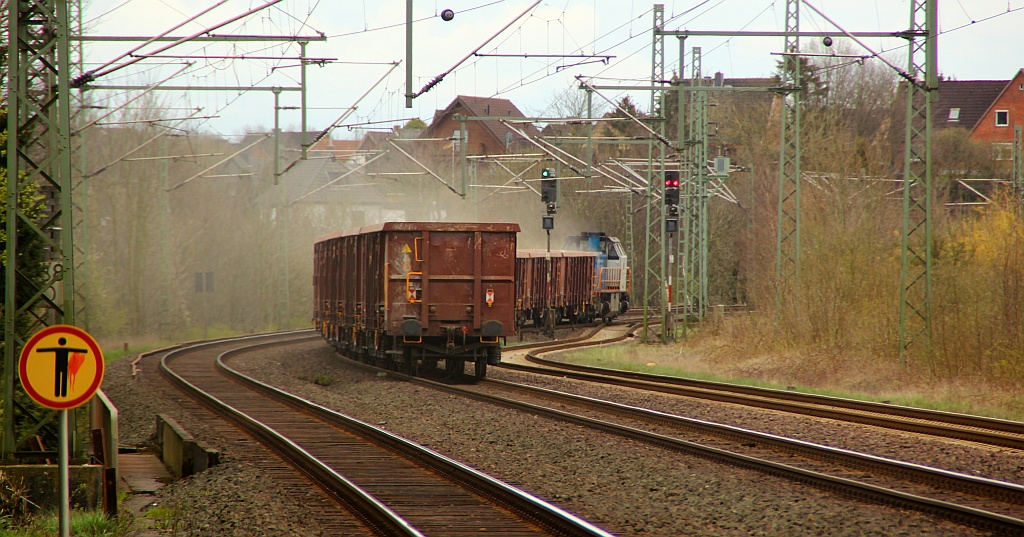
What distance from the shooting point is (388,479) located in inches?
429

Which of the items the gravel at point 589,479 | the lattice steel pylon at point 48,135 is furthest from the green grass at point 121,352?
the lattice steel pylon at point 48,135

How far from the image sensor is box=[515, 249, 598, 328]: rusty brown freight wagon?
3497 centimetres

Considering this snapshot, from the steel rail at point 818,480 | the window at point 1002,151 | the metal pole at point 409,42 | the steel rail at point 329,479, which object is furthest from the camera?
the window at point 1002,151

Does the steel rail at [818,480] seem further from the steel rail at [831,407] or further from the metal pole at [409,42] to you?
the metal pole at [409,42]

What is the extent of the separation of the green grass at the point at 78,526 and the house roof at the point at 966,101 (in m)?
73.0

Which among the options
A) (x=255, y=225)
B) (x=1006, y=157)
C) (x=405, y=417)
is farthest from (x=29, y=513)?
(x=1006, y=157)

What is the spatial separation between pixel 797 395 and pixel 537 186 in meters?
41.5

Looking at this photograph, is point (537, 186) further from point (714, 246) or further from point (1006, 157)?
point (1006, 157)

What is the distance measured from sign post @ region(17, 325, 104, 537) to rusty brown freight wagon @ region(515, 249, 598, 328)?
25.2m

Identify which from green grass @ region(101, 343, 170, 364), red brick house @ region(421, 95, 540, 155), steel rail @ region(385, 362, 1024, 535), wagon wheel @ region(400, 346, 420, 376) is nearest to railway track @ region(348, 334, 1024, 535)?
steel rail @ region(385, 362, 1024, 535)

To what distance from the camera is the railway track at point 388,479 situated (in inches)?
341

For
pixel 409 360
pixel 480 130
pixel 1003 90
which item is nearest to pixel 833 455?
pixel 409 360

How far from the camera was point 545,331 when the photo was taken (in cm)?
3900

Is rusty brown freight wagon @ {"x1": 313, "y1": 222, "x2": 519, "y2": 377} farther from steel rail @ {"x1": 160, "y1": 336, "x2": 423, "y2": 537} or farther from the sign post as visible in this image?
the sign post
